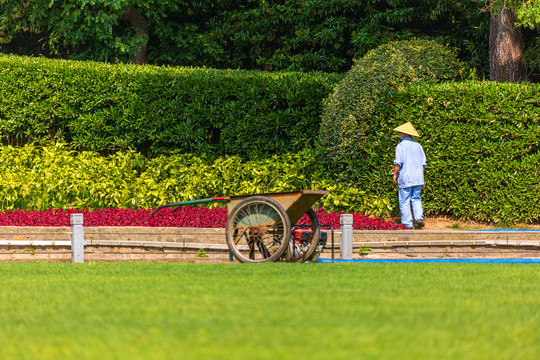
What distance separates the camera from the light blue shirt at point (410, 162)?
11.1 metres

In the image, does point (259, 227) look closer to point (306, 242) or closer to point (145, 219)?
point (306, 242)

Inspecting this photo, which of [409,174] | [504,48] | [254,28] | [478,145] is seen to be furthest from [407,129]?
[254,28]

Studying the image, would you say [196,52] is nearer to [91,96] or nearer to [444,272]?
[91,96]

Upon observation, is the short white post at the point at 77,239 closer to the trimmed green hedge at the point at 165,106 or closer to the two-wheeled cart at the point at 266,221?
the two-wheeled cart at the point at 266,221

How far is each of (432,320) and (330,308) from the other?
75cm

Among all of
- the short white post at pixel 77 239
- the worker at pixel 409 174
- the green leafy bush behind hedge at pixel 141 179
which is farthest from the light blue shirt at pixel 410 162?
the short white post at pixel 77 239

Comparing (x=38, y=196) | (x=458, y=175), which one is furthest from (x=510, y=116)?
(x=38, y=196)

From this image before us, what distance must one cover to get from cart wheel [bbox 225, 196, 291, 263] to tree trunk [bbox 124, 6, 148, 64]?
10.4 meters

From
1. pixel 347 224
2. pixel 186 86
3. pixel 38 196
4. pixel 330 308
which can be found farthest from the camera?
pixel 186 86

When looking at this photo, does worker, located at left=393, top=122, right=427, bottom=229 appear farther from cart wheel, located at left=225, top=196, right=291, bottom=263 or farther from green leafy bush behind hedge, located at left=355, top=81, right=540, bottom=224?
cart wheel, located at left=225, top=196, right=291, bottom=263

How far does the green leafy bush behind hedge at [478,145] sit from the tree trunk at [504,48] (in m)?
2.26

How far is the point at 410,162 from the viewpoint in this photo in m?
11.1

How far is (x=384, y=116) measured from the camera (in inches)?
468

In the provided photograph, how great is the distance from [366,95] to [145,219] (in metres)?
4.47
